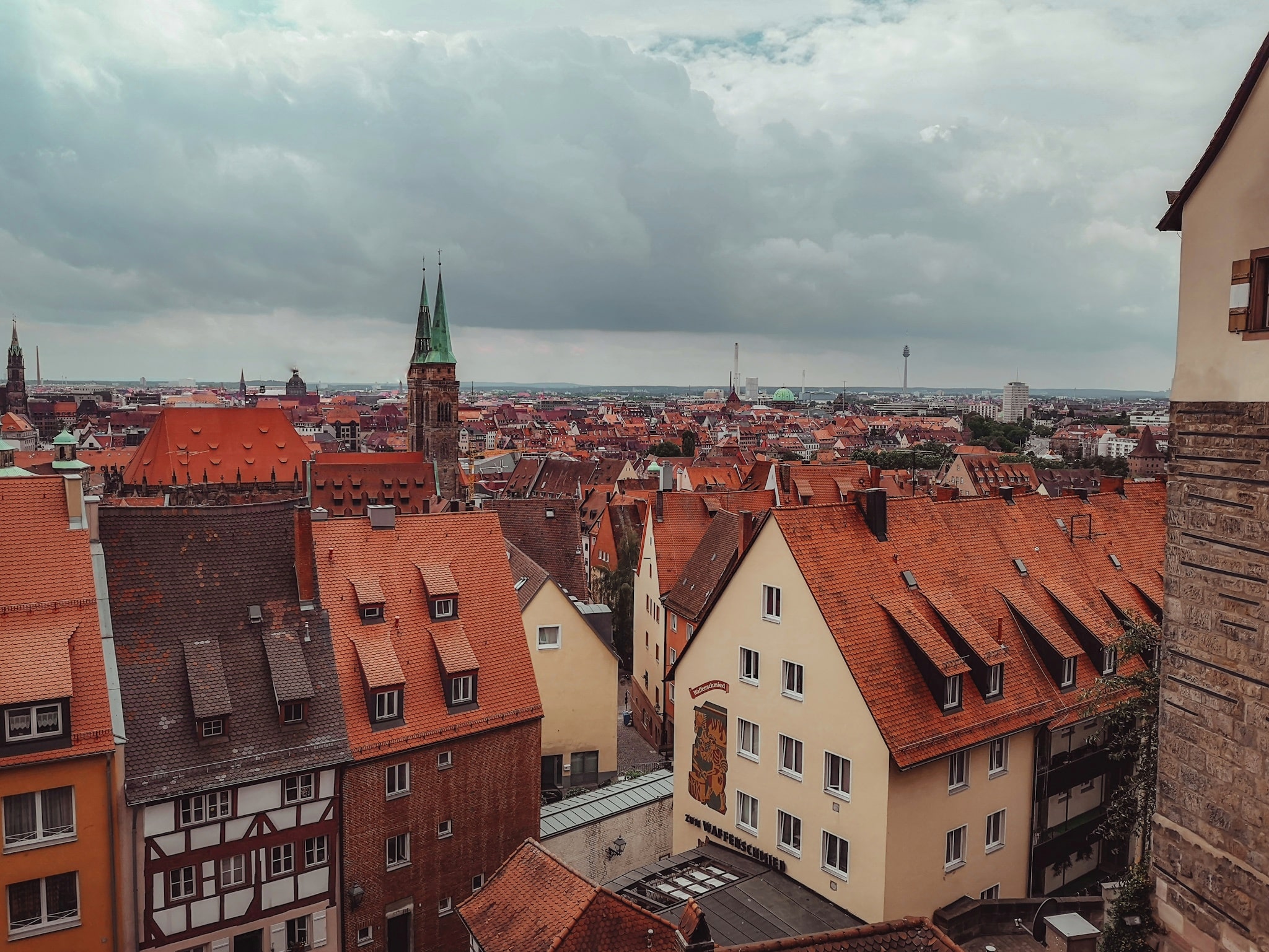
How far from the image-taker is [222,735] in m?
20.6

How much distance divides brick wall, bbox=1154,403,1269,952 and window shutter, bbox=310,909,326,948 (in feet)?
58.8

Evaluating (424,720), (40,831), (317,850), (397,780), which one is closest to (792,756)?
(424,720)

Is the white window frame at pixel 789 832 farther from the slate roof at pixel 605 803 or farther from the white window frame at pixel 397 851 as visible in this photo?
the white window frame at pixel 397 851

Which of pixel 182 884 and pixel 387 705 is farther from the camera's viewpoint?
pixel 387 705

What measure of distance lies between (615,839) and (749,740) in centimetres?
609

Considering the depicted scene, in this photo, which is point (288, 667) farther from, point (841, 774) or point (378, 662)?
point (841, 774)

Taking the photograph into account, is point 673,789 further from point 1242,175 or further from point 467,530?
point 1242,175

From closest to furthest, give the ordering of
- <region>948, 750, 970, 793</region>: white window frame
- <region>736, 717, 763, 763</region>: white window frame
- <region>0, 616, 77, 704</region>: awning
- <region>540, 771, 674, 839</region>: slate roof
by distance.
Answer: <region>0, 616, 77, 704</region>: awning
<region>948, 750, 970, 793</region>: white window frame
<region>736, 717, 763, 763</region>: white window frame
<region>540, 771, 674, 839</region>: slate roof

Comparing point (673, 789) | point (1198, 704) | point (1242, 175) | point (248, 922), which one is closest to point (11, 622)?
point (248, 922)

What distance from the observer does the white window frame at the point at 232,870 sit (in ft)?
65.5

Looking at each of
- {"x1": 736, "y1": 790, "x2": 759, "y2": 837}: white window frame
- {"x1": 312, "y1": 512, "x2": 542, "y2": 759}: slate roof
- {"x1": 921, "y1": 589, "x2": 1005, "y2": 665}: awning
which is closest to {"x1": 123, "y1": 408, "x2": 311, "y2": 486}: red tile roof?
{"x1": 312, "y1": 512, "x2": 542, "y2": 759}: slate roof

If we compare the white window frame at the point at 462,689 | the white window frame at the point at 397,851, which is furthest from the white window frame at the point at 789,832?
the white window frame at the point at 397,851

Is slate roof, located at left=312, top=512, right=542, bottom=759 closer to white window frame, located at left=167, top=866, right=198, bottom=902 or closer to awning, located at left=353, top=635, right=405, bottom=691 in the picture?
awning, located at left=353, top=635, right=405, bottom=691

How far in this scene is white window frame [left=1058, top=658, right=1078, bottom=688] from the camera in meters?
22.9
